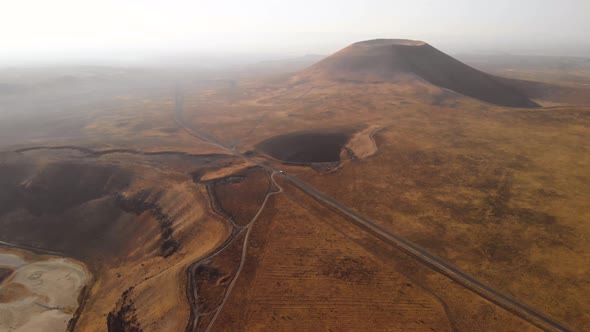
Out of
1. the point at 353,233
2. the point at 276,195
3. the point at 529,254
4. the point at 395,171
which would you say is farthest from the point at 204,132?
the point at 529,254

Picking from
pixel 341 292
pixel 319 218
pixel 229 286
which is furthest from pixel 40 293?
pixel 341 292

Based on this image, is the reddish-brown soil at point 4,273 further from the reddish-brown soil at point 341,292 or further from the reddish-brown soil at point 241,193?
the reddish-brown soil at point 341,292

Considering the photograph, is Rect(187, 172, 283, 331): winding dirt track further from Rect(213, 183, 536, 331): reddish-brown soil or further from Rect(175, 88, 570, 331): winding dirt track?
Rect(175, 88, 570, 331): winding dirt track

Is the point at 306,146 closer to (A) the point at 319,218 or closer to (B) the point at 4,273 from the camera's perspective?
(A) the point at 319,218

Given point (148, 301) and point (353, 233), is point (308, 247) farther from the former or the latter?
point (148, 301)

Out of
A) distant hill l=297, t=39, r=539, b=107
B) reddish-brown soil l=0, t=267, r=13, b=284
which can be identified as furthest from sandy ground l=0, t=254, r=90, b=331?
distant hill l=297, t=39, r=539, b=107

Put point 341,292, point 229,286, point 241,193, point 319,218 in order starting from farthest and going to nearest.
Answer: point 241,193
point 319,218
point 229,286
point 341,292

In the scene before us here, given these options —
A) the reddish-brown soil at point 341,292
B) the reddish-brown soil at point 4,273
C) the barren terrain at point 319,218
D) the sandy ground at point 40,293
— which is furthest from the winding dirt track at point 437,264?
the reddish-brown soil at point 4,273
